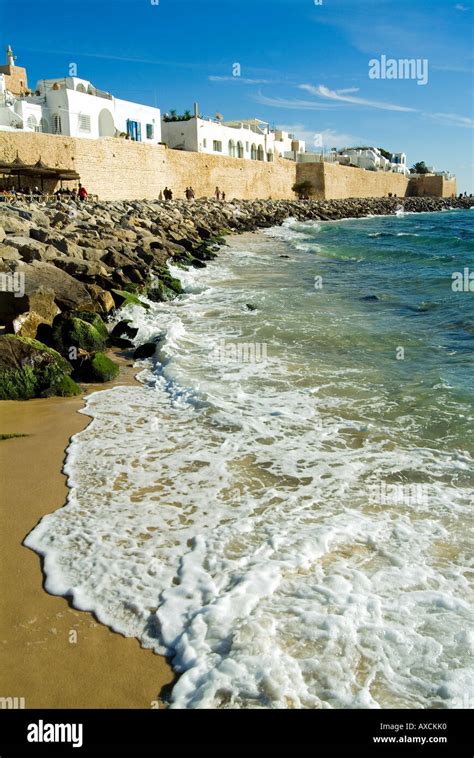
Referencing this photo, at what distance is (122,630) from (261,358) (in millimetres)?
4954

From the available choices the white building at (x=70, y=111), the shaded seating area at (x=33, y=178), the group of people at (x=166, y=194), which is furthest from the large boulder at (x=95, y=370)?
the group of people at (x=166, y=194)

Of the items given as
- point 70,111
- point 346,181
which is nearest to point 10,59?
point 70,111

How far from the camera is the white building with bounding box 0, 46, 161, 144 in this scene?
98.6ft

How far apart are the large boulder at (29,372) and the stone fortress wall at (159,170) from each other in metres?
19.9

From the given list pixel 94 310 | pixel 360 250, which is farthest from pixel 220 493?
pixel 360 250

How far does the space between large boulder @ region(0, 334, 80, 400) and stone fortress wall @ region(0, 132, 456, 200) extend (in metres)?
19.9

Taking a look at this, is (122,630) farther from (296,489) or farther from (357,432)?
(357,432)

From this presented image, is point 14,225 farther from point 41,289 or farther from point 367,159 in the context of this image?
point 367,159

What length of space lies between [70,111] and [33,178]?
30.6 ft

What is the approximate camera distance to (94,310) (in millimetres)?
8141

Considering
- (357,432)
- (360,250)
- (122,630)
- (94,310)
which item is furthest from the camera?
(360,250)

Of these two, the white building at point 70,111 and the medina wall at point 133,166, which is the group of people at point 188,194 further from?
the white building at point 70,111

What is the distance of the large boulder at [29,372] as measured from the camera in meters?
5.60
